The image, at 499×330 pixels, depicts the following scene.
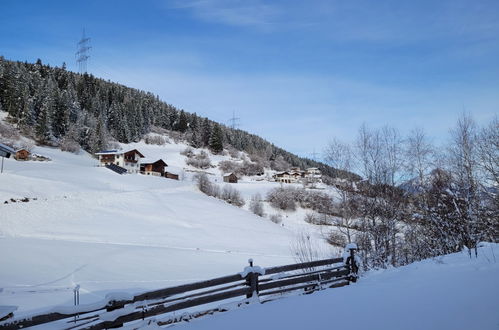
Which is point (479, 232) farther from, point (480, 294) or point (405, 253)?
point (480, 294)

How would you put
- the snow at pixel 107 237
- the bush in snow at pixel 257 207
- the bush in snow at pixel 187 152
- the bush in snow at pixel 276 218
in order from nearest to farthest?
the snow at pixel 107 237, the bush in snow at pixel 276 218, the bush in snow at pixel 257 207, the bush in snow at pixel 187 152

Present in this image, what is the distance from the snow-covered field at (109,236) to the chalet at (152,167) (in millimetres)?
18706

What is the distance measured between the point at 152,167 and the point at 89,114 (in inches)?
1476

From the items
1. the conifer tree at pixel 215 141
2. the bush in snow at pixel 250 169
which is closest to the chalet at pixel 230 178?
the bush in snow at pixel 250 169

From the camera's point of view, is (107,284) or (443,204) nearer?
(443,204)

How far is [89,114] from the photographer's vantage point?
101 m

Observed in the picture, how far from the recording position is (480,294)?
670cm

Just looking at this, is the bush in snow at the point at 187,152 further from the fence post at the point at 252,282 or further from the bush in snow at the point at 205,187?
the fence post at the point at 252,282

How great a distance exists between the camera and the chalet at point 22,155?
59.5m

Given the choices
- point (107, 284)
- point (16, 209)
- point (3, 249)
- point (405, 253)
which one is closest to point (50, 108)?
point (16, 209)

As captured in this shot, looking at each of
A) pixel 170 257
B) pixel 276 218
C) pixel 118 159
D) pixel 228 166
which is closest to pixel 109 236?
pixel 170 257

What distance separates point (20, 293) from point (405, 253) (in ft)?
55.4

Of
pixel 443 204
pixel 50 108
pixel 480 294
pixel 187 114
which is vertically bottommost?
pixel 480 294

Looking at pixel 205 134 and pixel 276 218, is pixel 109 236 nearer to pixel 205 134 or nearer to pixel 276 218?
pixel 276 218
